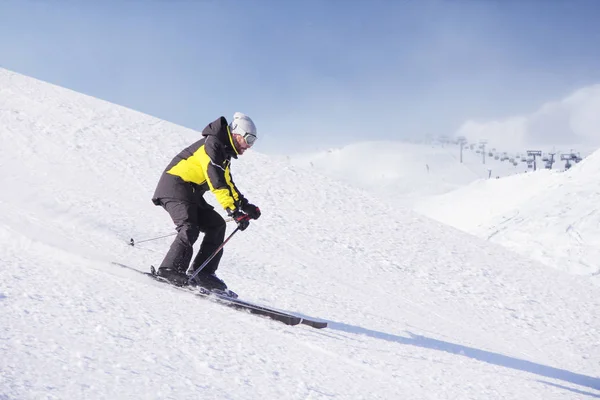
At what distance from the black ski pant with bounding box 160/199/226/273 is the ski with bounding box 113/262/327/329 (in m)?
0.20

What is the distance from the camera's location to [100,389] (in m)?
2.33

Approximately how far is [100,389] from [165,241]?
471 centimetres

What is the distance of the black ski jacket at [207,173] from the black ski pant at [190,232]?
9 centimetres

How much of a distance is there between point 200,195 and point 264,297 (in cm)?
129

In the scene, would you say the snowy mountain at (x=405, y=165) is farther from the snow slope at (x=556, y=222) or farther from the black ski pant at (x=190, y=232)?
the black ski pant at (x=190, y=232)

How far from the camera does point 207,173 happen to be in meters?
4.57

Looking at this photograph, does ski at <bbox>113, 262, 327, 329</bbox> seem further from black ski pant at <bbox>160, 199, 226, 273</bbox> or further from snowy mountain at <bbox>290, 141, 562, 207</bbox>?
snowy mountain at <bbox>290, 141, 562, 207</bbox>

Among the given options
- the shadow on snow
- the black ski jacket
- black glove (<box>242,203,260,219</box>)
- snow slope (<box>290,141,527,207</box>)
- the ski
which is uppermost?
snow slope (<box>290,141,527,207</box>)

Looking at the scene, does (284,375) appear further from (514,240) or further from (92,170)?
(514,240)

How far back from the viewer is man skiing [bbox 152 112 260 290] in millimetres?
4555

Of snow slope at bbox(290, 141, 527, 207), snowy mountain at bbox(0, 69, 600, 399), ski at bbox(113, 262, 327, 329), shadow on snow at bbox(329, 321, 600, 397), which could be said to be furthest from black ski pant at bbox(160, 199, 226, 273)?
snow slope at bbox(290, 141, 527, 207)

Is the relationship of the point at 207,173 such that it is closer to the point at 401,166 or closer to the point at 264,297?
the point at 264,297

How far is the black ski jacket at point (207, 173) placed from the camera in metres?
4.53

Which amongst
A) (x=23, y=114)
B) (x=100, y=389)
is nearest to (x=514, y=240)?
(x=23, y=114)
